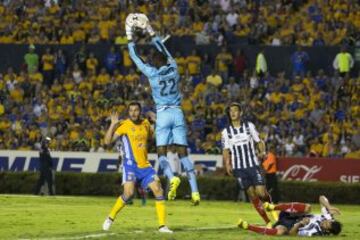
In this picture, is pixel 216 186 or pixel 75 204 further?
pixel 216 186

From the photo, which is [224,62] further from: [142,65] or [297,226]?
[297,226]

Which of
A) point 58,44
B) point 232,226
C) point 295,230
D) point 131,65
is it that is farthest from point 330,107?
point 295,230

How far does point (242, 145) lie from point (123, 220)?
3933 mm

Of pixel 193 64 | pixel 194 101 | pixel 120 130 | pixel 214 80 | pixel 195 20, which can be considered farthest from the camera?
pixel 195 20

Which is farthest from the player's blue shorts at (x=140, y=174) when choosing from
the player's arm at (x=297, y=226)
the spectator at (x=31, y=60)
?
the spectator at (x=31, y=60)

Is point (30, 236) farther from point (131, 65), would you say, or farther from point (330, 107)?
point (131, 65)

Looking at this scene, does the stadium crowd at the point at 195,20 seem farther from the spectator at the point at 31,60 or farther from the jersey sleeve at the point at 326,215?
the jersey sleeve at the point at 326,215

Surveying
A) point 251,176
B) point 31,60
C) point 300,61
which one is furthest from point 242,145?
point 31,60

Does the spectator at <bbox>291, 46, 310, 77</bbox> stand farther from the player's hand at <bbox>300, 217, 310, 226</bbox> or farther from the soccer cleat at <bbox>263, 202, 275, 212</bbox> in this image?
the player's hand at <bbox>300, 217, 310, 226</bbox>

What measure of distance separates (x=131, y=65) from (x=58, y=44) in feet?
11.5

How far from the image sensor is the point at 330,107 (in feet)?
140

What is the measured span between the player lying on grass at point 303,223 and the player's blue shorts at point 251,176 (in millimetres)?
1346

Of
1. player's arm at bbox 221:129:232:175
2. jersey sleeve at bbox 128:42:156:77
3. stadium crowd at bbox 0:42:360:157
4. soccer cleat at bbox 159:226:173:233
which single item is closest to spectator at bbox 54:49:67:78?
stadium crowd at bbox 0:42:360:157

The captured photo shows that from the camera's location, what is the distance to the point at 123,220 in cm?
2528
